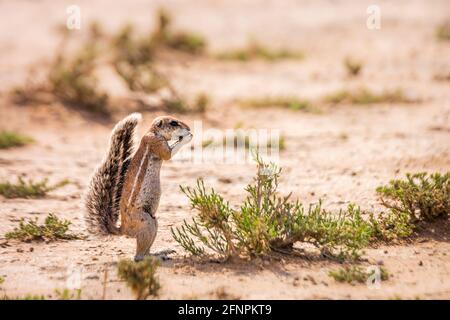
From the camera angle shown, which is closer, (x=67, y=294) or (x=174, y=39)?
(x=67, y=294)

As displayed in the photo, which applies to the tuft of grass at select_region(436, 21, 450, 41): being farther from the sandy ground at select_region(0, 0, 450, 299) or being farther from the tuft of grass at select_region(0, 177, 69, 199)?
the tuft of grass at select_region(0, 177, 69, 199)

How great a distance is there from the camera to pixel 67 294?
5230 mm

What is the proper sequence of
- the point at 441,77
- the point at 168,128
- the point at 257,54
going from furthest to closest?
the point at 257,54 < the point at 441,77 < the point at 168,128

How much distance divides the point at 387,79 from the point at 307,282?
778cm

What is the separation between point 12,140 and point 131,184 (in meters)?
4.38

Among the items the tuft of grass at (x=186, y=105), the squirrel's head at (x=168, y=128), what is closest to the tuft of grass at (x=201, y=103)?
the tuft of grass at (x=186, y=105)

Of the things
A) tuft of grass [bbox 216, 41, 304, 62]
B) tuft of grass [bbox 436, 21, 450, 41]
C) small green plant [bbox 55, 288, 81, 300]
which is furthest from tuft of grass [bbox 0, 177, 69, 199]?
tuft of grass [bbox 436, 21, 450, 41]

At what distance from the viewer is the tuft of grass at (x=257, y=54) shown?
14.2 metres

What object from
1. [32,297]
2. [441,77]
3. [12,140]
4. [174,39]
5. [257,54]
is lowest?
[32,297]

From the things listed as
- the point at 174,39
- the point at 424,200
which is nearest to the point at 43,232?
the point at 424,200

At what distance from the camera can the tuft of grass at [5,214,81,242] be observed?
659 centimetres

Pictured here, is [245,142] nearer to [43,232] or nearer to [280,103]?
[280,103]
